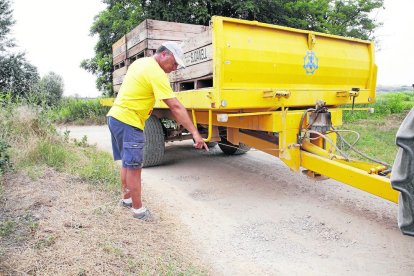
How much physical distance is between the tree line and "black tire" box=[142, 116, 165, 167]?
45.1 feet

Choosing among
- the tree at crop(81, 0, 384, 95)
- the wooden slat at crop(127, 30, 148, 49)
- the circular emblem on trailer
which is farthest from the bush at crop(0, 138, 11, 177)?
the tree at crop(81, 0, 384, 95)

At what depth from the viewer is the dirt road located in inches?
116

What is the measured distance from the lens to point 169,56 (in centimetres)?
340

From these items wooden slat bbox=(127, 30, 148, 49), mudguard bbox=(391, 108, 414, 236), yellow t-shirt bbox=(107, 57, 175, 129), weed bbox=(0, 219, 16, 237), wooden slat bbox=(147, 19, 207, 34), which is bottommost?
weed bbox=(0, 219, 16, 237)

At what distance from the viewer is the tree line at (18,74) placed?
61.5 feet

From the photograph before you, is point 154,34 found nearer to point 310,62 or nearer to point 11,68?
point 310,62

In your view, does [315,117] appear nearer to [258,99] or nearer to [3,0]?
[258,99]

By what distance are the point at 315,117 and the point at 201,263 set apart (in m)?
2.19

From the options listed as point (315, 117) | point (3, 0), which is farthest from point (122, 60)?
point (3, 0)

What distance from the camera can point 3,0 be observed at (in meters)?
20.4

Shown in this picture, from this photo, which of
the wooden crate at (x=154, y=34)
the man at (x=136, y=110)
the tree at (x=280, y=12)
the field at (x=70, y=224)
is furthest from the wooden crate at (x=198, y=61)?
the tree at (x=280, y=12)

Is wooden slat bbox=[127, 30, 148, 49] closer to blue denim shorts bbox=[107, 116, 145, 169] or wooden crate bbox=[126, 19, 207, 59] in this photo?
wooden crate bbox=[126, 19, 207, 59]

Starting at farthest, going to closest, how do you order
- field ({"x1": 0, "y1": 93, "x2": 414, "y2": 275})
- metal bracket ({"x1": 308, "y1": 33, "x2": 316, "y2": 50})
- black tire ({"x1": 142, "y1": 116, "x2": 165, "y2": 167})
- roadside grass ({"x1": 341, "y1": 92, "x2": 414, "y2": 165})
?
roadside grass ({"x1": 341, "y1": 92, "x2": 414, "y2": 165}) → black tire ({"x1": 142, "y1": 116, "x2": 165, "y2": 167}) → metal bracket ({"x1": 308, "y1": 33, "x2": 316, "y2": 50}) → field ({"x1": 0, "y1": 93, "x2": 414, "y2": 275})

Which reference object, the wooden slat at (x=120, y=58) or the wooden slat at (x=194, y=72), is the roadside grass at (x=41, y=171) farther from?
Answer: the wooden slat at (x=120, y=58)
